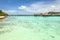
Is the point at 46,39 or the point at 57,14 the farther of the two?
the point at 57,14

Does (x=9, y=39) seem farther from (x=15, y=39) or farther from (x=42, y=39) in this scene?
(x=42, y=39)

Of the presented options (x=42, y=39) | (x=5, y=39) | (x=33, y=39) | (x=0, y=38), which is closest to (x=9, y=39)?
(x=5, y=39)

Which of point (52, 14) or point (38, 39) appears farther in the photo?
point (52, 14)

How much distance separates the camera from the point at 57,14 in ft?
239

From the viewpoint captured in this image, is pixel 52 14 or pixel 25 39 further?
pixel 52 14

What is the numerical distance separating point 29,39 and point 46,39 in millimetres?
967

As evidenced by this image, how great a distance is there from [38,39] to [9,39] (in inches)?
64.0

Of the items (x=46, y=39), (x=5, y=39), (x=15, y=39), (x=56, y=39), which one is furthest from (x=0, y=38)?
(x=56, y=39)

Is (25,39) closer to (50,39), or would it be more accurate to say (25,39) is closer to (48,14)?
(50,39)

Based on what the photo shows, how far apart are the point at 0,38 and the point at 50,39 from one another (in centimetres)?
288

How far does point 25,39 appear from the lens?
6828 mm

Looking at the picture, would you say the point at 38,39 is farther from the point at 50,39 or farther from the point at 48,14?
the point at 48,14

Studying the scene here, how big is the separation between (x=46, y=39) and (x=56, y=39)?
0.56 meters

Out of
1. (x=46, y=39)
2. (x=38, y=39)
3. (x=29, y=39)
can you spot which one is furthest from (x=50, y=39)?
(x=29, y=39)
